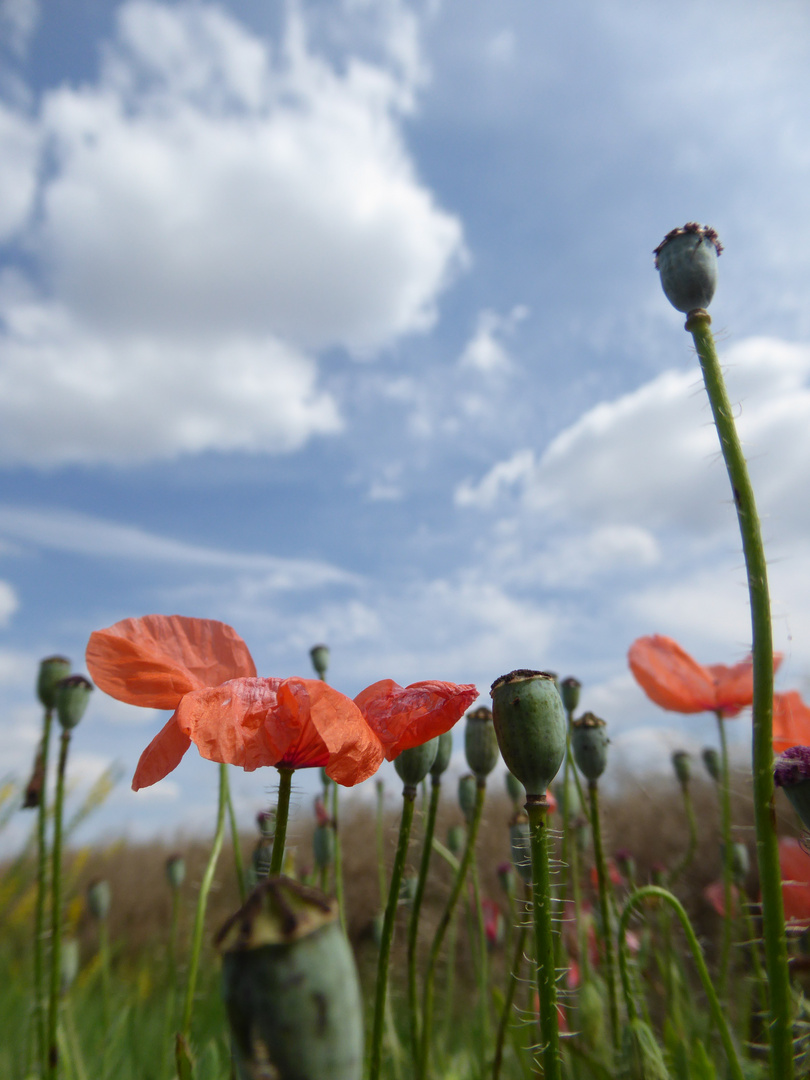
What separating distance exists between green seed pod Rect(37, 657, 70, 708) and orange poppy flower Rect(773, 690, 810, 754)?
64.6 inches

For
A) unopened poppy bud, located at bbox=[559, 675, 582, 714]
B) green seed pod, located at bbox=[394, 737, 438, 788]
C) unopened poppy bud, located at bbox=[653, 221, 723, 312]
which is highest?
unopened poppy bud, located at bbox=[653, 221, 723, 312]

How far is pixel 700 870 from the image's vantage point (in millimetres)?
5977

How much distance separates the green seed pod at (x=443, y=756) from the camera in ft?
5.06

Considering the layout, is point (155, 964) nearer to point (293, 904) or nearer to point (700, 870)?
point (700, 870)

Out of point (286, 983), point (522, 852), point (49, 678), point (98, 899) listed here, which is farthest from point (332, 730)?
point (98, 899)

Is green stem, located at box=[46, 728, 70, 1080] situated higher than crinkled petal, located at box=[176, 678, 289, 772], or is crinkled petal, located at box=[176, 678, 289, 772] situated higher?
crinkled petal, located at box=[176, 678, 289, 772]

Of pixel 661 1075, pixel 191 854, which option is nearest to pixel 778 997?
pixel 661 1075

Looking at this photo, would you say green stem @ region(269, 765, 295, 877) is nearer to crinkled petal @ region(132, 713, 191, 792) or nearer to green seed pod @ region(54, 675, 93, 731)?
crinkled petal @ region(132, 713, 191, 792)

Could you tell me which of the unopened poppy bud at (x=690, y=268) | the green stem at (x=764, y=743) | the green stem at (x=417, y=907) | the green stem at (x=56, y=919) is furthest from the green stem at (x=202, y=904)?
the unopened poppy bud at (x=690, y=268)

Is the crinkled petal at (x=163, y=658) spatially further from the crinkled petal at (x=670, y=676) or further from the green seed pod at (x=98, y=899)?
the green seed pod at (x=98, y=899)

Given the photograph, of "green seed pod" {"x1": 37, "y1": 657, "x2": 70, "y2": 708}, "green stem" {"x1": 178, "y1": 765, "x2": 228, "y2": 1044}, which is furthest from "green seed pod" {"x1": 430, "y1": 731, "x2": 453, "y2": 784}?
"green seed pod" {"x1": 37, "y1": 657, "x2": 70, "y2": 708}

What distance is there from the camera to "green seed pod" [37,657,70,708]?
76.9 inches

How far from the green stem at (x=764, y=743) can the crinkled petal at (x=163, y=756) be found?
0.73 metres

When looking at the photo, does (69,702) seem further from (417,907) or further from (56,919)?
(417,907)
